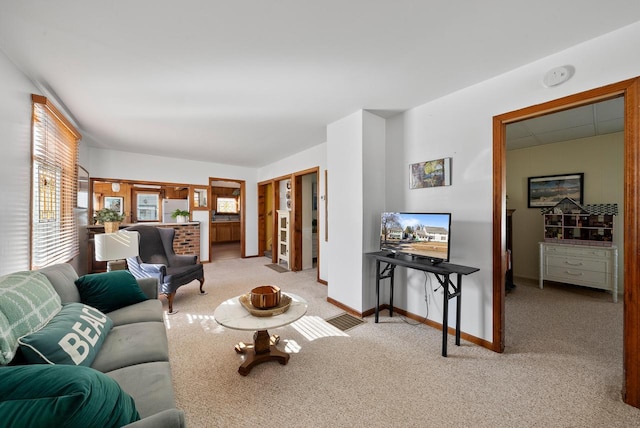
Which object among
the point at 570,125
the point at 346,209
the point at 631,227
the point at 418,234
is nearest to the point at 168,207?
the point at 346,209

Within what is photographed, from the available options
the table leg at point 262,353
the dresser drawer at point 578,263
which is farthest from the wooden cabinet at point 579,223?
the table leg at point 262,353

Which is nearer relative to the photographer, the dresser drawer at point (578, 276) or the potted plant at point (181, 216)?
the dresser drawer at point (578, 276)

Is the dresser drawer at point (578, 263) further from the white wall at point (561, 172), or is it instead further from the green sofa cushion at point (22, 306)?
the green sofa cushion at point (22, 306)

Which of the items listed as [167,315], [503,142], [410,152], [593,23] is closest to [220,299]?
[167,315]

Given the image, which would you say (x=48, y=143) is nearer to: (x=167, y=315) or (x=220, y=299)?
(x=167, y=315)

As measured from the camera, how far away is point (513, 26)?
1.63 metres

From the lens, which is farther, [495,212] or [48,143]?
[48,143]

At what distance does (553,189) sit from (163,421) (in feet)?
18.6

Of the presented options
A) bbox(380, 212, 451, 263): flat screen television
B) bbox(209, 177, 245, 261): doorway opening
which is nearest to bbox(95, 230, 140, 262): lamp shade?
bbox(380, 212, 451, 263): flat screen television

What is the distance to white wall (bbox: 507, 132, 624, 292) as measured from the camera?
11.9ft

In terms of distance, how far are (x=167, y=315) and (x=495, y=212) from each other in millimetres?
3672

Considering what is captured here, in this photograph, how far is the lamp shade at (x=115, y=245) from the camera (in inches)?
99.1

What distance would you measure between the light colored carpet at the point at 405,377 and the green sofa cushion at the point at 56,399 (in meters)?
0.92

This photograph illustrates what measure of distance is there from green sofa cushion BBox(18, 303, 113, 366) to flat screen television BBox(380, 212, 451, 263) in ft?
8.13
